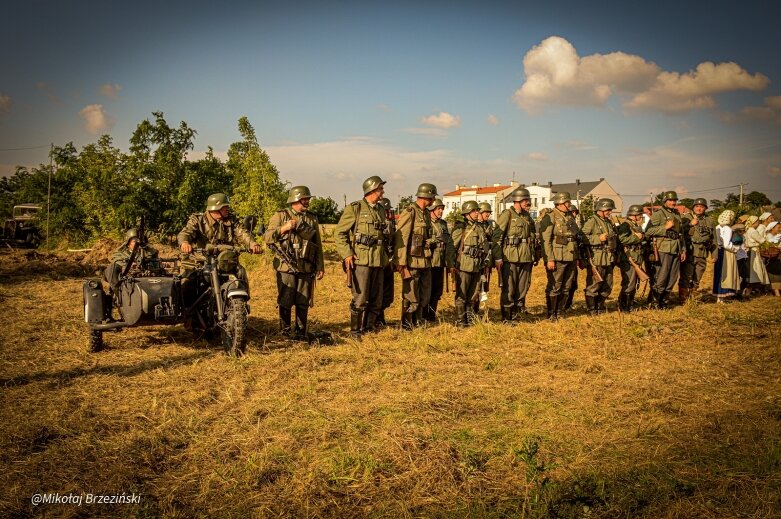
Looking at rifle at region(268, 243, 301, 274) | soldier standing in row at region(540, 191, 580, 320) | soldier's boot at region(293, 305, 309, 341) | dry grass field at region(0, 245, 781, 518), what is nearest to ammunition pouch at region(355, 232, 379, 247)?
rifle at region(268, 243, 301, 274)

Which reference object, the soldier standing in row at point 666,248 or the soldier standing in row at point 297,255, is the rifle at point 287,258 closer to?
the soldier standing in row at point 297,255

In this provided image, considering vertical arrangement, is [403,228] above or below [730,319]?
above

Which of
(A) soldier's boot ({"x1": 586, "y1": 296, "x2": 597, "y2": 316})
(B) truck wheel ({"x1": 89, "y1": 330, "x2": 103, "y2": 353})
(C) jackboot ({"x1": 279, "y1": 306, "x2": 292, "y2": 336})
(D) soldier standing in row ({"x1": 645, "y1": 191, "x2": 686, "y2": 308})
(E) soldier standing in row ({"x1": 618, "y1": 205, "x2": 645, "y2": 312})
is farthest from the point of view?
(D) soldier standing in row ({"x1": 645, "y1": 191, "x2": 686, "y2": 308})

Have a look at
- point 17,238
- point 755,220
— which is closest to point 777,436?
point 755,220

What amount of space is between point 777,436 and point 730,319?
220 inches

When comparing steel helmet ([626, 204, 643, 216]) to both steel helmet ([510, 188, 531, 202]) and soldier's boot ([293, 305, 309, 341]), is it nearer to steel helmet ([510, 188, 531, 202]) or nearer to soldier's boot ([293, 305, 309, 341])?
steel helmet ([510, 188, 531, 202])

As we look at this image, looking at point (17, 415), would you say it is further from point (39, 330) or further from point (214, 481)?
point (39, 330)

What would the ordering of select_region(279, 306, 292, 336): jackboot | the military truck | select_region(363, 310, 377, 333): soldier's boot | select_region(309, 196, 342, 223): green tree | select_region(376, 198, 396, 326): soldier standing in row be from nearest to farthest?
1. select_region(279, 306, 292, 336): jackboot
2. select_region(363, 310, 377, 333): soldier's boot
3. select_region(376, 198, 396, 326): soldier standing in row
4. the military truck
5. select_region(309, 196, 342, 223): green tree

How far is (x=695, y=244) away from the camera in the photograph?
38.5 feet

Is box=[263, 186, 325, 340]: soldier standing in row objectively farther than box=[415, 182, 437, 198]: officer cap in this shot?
No

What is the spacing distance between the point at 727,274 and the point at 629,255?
8.77 ft

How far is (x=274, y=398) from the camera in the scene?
5234 millimetres

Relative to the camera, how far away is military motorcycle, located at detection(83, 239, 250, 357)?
6652mm

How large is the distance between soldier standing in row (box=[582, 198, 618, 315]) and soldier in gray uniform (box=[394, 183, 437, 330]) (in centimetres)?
345
